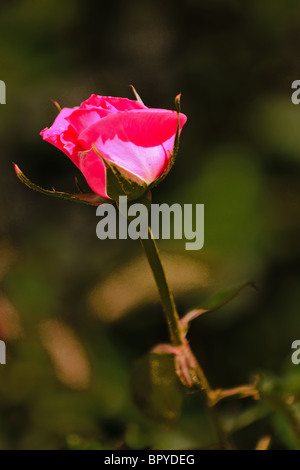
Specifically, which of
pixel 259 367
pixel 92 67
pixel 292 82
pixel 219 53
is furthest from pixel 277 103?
pixel 259 367

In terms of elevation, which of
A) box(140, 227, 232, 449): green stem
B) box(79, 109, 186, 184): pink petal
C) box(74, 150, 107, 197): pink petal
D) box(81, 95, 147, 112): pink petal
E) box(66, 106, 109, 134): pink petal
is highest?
box(81, 95, 147, 112): pink petal

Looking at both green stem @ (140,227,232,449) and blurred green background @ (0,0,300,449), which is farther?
blurred green background @ (0,0,300,449)

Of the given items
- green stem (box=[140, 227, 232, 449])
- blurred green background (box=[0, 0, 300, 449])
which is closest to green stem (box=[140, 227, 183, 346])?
green stem (box=[140, 227, 232, 449])

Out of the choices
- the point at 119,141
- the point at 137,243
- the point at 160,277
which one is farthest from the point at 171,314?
the point at 137,243

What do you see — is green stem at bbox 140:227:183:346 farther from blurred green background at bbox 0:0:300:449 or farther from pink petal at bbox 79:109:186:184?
blurred green background at bbox 0:0:300:449

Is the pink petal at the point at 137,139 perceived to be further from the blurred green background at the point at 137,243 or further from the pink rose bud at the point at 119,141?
the blurred green background at the point at 137,243

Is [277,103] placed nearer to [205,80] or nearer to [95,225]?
[205,80]
